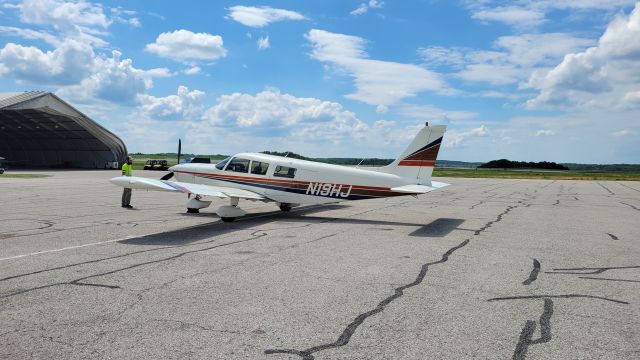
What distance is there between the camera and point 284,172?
1638 centimetres

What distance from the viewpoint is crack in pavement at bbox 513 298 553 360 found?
4.74 metres

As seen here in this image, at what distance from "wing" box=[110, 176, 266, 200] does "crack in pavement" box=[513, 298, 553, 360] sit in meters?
10.1

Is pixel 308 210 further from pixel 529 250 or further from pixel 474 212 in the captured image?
pixel 529 250

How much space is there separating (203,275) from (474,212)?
47.5 feet

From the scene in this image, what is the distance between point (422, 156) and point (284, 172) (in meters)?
4.54

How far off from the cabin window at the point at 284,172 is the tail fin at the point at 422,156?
342 cm

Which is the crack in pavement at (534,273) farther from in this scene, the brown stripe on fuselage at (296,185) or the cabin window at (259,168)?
the cabin window at (259,168)

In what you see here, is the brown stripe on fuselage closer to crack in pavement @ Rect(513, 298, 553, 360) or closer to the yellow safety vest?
the yellow safety vest

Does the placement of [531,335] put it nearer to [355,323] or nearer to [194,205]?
[355,323]

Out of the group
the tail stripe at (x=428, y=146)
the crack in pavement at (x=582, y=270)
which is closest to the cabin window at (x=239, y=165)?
the tail stripe at (x=428, y=146)

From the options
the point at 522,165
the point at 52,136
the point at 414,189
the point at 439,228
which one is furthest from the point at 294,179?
the point at 522,165

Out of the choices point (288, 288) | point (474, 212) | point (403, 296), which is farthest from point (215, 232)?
point (474, 212)

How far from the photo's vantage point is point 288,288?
23.0 feet

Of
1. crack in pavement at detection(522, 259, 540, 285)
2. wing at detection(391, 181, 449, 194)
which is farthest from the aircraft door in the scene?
crack in pavement at detection(522, 259, 540, 285)
